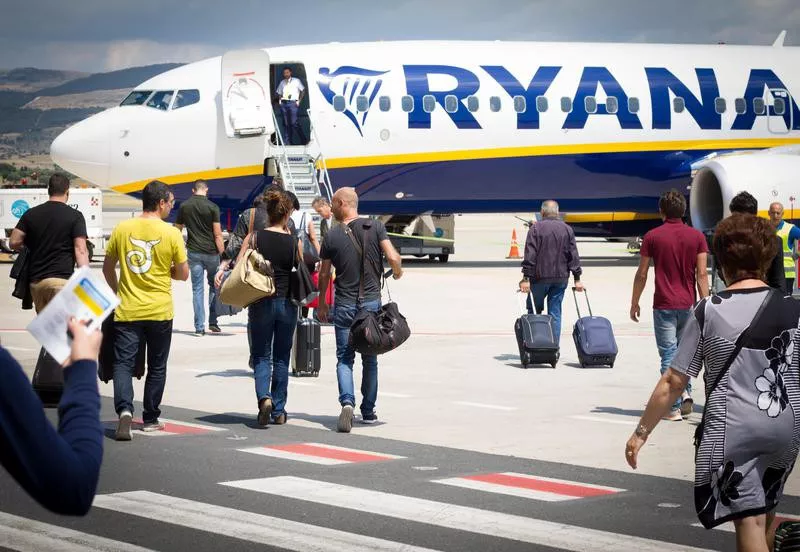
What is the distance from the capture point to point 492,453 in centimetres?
961

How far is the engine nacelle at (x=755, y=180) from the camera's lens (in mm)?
25562

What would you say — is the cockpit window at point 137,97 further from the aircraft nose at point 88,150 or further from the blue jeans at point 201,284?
the blue jeans at point 201,284

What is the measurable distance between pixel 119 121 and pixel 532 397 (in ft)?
52.7

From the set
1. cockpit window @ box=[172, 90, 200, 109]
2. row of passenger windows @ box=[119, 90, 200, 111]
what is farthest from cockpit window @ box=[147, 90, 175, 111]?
cockpit window @ box=[172, 90, 200, 109]

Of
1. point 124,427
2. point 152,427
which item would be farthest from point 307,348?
point 124,427

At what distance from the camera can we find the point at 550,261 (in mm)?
14578

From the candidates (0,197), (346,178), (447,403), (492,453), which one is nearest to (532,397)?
(447,403)

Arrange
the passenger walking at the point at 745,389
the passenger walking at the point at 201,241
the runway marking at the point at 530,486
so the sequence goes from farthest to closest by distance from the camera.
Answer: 1. the passenger walking at the point at 201,241
2. the runway marking at the point at 530,486
3. the passenger walking at the point at 745,389

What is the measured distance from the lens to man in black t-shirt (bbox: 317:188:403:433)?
10.8m

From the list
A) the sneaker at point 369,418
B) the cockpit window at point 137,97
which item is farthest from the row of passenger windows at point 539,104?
the sneaker at point 369,418

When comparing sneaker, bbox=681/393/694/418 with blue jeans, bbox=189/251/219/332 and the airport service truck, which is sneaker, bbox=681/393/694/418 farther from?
the airport service truck

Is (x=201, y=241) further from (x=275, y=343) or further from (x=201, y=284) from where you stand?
(x=275, y=343)

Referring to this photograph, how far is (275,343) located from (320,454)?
4.99ft

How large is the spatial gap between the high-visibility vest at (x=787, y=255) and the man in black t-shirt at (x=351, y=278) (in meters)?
5.30
